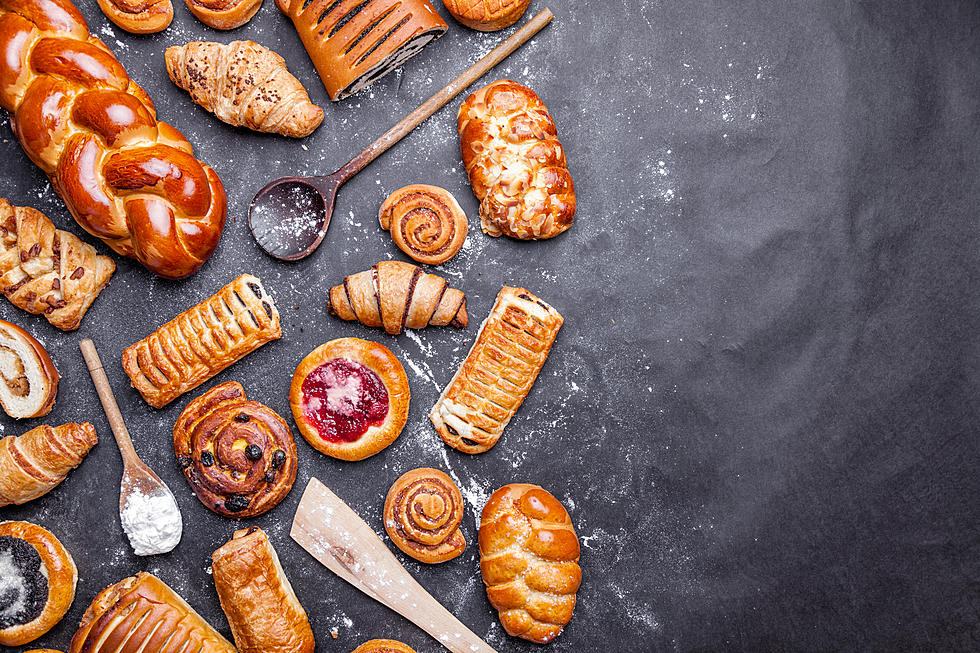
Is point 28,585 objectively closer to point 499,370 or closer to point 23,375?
point 23,375

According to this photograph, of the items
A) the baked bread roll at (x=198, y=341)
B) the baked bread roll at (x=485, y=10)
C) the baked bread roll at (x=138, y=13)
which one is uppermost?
the baked bread roll at (x=485, y=10)

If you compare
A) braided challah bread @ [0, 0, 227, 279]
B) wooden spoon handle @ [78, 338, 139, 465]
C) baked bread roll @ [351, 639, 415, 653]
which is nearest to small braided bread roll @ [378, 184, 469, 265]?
braided challah bread @ [0, 0, 227, 279]

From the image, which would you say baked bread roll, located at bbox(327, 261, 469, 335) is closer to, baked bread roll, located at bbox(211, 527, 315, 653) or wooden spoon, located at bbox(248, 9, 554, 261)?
wooden spoon, located at bbox(248, 9, 554, 261)

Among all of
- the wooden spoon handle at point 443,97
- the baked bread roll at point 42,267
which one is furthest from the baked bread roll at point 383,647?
the wooden spoon handle at point 443,97

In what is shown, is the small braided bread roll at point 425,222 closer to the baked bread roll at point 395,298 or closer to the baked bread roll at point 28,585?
the baked bread roll at point 395,298

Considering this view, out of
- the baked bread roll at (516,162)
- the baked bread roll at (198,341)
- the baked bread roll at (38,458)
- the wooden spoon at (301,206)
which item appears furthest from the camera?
the wooden spoon at (301,206)

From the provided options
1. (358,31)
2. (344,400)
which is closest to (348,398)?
(344,400)

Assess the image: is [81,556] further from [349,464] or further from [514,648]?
[514,648]
